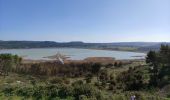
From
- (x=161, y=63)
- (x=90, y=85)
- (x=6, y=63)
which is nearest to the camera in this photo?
(x=90, y=85)

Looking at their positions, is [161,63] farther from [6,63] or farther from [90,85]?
[6,63]

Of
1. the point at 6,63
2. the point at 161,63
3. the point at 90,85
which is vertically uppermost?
the point at 90,85

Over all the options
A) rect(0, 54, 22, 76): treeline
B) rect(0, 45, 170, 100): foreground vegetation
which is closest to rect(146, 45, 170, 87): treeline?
rect(0, 45, 170, 100): foreground vegetation

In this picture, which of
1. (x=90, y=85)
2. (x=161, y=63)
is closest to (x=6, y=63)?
(x=161, y=63)

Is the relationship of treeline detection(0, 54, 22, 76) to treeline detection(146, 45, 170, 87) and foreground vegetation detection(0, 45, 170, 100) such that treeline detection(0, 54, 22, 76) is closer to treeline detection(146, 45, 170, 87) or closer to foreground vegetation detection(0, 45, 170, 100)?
foreground vegetation detection(0, 45, 170, 100)

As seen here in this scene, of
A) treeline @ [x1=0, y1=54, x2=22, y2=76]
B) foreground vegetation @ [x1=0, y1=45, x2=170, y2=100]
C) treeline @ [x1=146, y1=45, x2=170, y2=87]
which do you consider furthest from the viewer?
treeline @ [x1=0, y1=54, x2=22, y2=76]

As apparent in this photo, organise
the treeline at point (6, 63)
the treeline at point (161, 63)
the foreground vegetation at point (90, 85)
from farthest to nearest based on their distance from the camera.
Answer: the treeline at point (6, 63), the treeline at point (161, 63), the foreground vegetation at point (90, 85)

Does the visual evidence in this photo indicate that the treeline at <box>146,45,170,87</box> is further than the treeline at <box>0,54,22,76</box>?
No

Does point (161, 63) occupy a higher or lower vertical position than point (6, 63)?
higher

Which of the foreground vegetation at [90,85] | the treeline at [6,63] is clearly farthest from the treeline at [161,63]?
the treeline at [6,63]

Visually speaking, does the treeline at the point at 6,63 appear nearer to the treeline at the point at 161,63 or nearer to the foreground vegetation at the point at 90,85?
the foreground vegetation at the point at 90,85

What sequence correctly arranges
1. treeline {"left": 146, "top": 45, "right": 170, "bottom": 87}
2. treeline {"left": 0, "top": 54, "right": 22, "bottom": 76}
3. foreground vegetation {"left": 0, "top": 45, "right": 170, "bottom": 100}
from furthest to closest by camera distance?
treeline {"left": 0, "top": 54, "right": 22, "bottom": 76} → treeline {"left": 146, "top": 45, "right": 170, "bottom": 87} → foreground vegetation {"left": 0, "top": 45, "right": 170, "bottom": 100}

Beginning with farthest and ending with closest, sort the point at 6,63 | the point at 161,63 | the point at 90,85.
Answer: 1. the point at 6,63
2. the point at 161,63
3. the point at 90,85

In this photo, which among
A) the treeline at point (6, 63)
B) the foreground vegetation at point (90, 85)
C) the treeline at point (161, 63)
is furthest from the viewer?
the treeline at point (6, 63)
